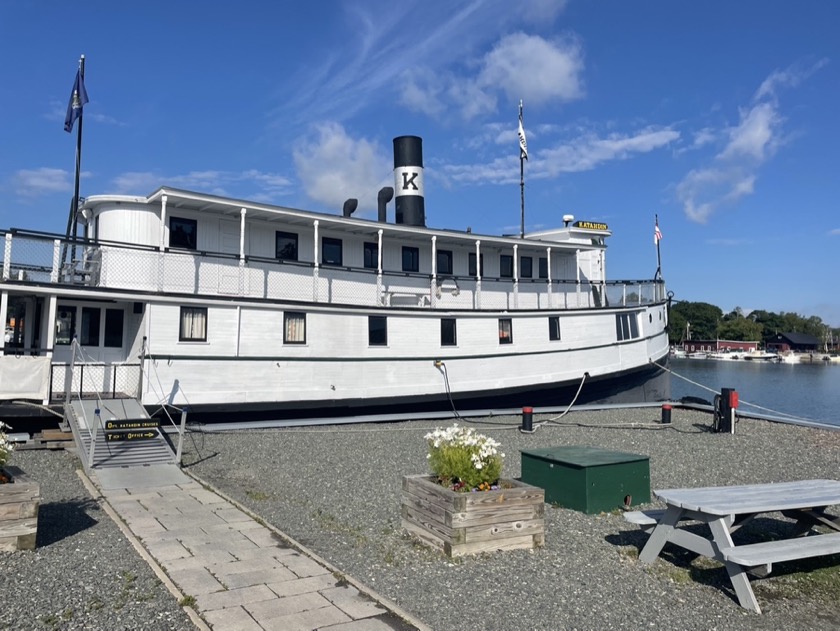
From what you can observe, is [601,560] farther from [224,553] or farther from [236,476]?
[236,476]

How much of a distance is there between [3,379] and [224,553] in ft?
29.4

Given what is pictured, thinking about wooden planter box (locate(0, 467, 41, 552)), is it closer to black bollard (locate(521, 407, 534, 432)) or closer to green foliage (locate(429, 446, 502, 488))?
green foliage (locate(429, 446, 502, 488))

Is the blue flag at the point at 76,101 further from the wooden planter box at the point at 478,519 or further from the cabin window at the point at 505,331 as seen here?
the wooden planter box at the point at 478,519

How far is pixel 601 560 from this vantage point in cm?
614

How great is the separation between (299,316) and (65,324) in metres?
5.21

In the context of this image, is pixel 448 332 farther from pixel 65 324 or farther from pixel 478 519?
pixel 478 519

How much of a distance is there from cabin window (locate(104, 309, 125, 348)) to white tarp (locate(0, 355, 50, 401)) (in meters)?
2.03

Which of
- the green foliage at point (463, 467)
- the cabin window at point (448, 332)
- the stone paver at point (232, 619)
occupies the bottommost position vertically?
the stone paver at point (232, 619)

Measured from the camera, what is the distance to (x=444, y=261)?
2050 centimetres

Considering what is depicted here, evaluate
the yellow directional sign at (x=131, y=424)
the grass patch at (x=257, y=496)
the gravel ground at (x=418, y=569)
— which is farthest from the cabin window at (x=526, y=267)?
the grass patch at (x=257, y=496)

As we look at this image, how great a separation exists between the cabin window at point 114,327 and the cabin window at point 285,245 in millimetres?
4175

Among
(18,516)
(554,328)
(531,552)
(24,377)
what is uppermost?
(554,328)

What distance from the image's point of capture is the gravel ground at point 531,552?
4957 millimetres

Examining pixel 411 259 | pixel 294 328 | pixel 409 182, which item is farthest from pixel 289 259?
pixel 409 182
